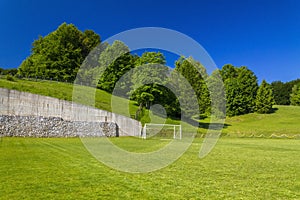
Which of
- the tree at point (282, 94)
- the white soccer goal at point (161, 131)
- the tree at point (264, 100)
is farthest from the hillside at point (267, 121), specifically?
the white soccer goal at point (161, 131)

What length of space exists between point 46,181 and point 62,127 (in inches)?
795

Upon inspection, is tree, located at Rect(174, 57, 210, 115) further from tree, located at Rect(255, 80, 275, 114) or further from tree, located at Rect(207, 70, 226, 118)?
tree, located at Rect(255, 80, 275, 114)

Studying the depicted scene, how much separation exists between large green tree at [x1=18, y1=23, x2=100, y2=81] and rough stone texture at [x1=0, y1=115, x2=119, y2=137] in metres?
32.6

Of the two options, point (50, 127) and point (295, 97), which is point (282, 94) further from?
point (50, 127)

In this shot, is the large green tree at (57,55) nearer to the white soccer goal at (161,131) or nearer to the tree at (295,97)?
the white soccer goal at (161,131)

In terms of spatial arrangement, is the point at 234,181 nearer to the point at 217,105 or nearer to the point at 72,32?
the point at 217,105

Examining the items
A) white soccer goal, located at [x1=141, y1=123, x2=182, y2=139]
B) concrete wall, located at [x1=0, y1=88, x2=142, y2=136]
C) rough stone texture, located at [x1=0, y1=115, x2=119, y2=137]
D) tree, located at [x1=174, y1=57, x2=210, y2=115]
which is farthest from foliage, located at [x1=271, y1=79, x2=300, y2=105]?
rough stone texture, located at [x1=0, y1=115, x2=119, y2=137]

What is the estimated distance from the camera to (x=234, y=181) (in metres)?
6.59

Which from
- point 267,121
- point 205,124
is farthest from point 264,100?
point 205,124

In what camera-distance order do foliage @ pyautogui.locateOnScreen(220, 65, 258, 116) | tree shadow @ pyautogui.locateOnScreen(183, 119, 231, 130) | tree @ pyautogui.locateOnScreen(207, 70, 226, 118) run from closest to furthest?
tree shadow @ pyautogui.locateOnScreen(183, 119, 231, 130) < tree @ pyautogui.locateOnScreen(207, 70, 226, 118) < foliage @ pyautogui.locateOnScreen(220, 65, 258, 116)

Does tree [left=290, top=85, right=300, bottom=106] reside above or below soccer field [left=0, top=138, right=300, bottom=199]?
above

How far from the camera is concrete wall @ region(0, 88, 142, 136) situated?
25.6 metres

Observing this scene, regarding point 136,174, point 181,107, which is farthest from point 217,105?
point 136,174

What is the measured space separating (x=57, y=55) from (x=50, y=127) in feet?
123
